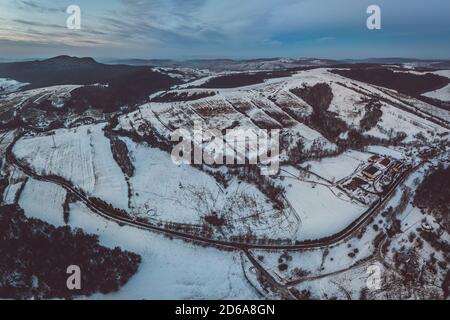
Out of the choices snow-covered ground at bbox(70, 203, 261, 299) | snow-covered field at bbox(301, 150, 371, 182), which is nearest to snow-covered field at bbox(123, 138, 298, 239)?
snow-covered ground at bbox(70, 203, 261, 299)

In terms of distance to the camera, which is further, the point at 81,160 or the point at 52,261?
the point at 81,160

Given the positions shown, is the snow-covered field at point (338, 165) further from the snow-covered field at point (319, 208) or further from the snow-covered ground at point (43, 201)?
the snow-covered ground at point (43, 201)

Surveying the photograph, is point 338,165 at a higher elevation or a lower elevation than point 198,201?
higher

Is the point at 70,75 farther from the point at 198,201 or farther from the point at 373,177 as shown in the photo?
the point at 373,177

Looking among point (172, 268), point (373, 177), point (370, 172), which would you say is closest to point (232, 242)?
point (172, 268)

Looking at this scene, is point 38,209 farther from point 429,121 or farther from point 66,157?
point 429,121

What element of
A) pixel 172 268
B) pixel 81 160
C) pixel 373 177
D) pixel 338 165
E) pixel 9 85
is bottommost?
pixel 172 268

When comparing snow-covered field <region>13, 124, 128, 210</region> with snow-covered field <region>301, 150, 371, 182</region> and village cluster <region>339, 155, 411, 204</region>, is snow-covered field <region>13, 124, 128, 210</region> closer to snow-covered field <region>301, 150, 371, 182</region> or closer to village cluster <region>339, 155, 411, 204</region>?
snow-covered field <region>301, 150, 371, 182</region>
